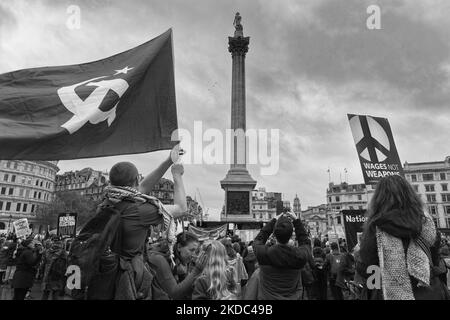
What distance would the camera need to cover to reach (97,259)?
99.2 inches

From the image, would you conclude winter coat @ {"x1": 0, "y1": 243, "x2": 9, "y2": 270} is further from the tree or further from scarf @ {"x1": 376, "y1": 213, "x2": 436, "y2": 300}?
the tree

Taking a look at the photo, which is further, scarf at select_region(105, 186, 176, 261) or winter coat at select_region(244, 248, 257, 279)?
winter coat at select_region(244, 248, 257, 279)

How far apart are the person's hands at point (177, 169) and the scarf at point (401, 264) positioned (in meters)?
2.07

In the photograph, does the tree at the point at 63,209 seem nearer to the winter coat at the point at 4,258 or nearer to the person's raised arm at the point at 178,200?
the winter coat at the point at 4,258

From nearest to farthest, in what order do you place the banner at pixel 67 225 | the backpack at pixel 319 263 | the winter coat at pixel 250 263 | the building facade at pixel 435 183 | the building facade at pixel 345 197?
1. the backpack at pixel 319 263
2. the winter coat at pixel 250 263
3. the banner at pixel 67 225
4. the building facade at pixel 435 183
5. the building facade at pixel 345 197

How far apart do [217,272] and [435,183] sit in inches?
3536

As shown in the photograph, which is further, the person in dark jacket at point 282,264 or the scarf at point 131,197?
the person in dark jacket at point 282,264

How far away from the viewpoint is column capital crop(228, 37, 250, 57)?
115ft

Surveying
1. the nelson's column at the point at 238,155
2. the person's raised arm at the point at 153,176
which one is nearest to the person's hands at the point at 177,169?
the person's raised arm at the point at 153,176

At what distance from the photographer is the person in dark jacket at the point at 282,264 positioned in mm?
3850

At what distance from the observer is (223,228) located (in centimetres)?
1970

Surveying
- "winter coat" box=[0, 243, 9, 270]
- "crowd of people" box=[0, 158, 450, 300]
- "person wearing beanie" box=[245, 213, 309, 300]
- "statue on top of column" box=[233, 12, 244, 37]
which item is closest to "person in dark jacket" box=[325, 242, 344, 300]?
"person wearing beanie" box=[245, 213, 309, 300]

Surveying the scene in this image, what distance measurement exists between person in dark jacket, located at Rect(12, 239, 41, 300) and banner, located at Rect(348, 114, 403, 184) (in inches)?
412
